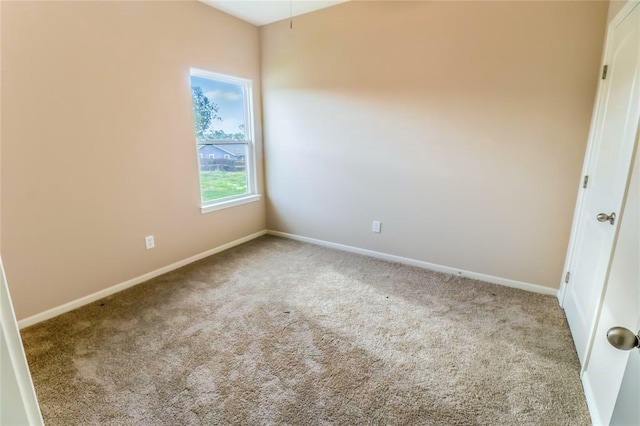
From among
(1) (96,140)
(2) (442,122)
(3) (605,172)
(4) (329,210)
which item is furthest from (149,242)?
(3) (605,172)

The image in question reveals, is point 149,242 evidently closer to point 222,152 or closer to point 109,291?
point 109,291

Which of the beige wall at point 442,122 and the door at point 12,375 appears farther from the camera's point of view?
the beige wall at point 442,122

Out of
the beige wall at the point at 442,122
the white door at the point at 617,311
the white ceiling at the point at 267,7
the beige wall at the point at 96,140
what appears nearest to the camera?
the white door at the point at 617,311

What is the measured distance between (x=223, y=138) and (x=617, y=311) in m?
3.44

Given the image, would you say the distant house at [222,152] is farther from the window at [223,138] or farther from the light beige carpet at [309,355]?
the light beige carpet at [309,355]

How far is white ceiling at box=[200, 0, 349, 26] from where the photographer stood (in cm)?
305

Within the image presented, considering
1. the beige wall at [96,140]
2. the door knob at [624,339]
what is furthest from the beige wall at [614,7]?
the beige wall at [96,140]

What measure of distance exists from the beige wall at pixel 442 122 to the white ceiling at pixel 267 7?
0.34ft

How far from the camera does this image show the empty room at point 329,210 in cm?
164

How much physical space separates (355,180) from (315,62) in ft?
4.34

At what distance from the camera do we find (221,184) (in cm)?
362

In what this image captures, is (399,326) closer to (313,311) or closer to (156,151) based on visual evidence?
(313,311)

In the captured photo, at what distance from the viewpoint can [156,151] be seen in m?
2.82

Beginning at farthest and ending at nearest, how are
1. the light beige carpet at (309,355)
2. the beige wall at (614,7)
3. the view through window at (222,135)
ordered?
1. the view through window at (222,135)
2. the beige wall at (614,7)
3. the light beige carpet at (309,355)
